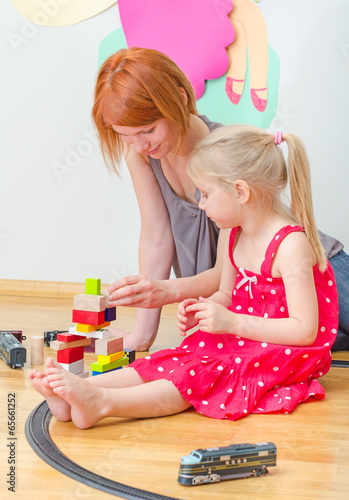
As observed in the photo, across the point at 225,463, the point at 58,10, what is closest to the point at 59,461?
the point at 225,463

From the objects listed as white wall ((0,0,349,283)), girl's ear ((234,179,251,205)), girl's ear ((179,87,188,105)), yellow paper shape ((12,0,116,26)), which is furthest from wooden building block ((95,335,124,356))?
yellow paper shape ((12,0,116,26))

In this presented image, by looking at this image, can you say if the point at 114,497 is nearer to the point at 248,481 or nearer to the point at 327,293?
the point at 248,481

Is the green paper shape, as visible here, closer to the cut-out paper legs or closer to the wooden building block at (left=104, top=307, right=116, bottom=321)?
the cut-out paper legs

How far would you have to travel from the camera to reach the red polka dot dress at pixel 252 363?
114cm

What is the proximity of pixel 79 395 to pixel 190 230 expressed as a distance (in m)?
0.64

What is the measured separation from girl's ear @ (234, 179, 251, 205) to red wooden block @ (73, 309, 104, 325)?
1.09 feet

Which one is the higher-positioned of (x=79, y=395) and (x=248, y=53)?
(x=248, y=53)

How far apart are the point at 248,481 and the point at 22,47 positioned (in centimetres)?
177

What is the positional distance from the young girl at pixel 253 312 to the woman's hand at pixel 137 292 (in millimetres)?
116

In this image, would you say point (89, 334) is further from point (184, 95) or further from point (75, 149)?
point (75, 149)

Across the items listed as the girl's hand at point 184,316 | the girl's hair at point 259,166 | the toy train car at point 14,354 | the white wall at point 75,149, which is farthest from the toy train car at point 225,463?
the white wall at point 75,149

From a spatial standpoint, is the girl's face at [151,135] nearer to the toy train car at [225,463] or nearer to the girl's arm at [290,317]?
the girl's arm at [290,317]

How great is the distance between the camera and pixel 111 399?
1.04m

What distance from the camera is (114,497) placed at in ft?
→ 2.67
